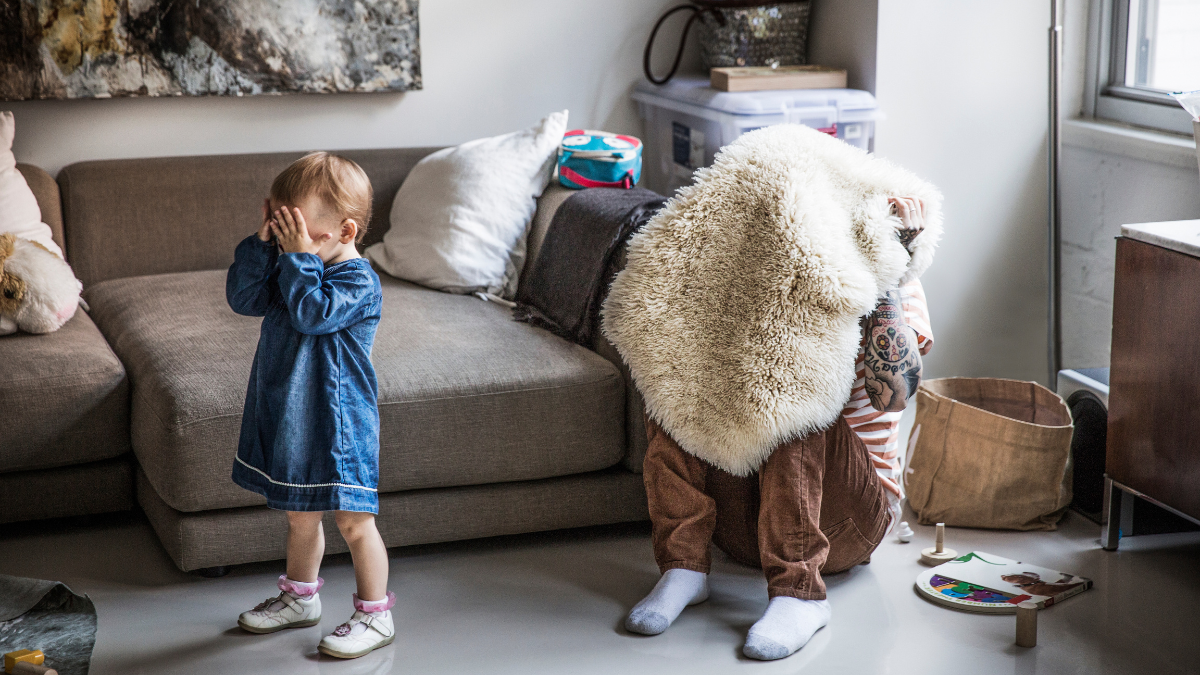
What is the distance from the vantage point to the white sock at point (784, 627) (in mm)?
1759

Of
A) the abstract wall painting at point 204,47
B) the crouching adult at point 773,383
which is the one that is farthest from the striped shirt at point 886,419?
the abstract wall painting at point 204,47

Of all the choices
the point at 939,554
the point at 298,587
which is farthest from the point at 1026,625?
the point at 298,587

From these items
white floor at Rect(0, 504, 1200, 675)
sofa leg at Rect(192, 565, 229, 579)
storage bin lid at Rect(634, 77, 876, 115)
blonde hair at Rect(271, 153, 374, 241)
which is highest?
storage bin lid at Rect(634, 77, 876, 115)

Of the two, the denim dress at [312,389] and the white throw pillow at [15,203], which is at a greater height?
the white throw pillow at [15,203]

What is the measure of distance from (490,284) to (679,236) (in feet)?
2.81

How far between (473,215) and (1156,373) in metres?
1.53

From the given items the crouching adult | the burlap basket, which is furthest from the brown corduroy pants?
the burlap basket

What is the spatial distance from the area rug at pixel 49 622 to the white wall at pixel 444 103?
133 cm

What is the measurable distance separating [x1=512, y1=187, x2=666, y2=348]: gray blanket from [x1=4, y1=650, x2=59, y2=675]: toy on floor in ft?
3.76

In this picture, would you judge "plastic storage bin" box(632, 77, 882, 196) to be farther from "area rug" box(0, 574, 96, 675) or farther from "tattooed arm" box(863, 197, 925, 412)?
"area rug" box(0, 574, 96, 675)

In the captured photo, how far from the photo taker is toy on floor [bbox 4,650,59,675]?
1.65 m

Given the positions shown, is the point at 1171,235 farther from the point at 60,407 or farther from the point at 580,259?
the point at 60,407

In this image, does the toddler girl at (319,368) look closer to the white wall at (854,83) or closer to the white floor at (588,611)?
the white floor at (588,611)

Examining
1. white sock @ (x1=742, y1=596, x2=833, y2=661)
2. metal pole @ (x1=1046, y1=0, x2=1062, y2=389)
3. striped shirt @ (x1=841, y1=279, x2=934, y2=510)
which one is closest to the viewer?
white sock @ (x1=742, y1=596, x2=833, y2=661)
